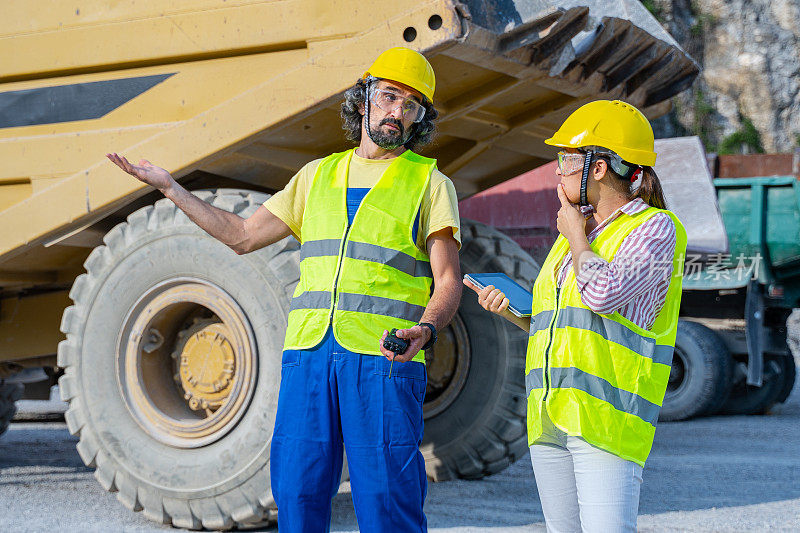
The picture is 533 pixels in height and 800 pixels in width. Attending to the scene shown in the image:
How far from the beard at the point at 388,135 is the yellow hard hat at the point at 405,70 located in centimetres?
12

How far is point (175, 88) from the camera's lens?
4156mm

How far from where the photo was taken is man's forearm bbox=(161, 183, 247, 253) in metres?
2.92

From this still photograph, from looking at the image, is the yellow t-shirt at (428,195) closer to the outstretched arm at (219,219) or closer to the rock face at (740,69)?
the outstretched arm at (219,219)

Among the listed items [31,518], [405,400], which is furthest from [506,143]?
[31,518]

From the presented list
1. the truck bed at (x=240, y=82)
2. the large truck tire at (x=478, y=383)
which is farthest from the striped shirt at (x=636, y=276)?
the large truck tire at (x=478, y=383)

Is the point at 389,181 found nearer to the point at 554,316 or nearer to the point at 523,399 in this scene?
the point at 554,316

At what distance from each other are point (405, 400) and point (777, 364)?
8135 mm

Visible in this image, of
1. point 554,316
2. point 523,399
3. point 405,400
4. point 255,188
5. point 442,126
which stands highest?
point 442,126

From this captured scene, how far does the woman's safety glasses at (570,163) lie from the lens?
90.9 inches

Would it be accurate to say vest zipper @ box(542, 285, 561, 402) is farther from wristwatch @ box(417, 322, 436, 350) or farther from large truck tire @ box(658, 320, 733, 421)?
large truck tire @ box(658, 320, 733, 421)

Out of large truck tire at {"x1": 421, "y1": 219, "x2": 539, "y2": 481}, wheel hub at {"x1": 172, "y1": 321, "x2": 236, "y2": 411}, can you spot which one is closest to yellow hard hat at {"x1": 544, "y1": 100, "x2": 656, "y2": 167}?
wheel hub at {"x1": 172, "y1": 321, "x2": 236, "y2": 411}

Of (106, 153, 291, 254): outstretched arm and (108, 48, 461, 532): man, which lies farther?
(106, 153, 291, 254): outstretched arm

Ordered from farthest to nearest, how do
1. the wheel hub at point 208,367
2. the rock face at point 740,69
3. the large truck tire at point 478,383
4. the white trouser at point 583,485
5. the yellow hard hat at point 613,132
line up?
the rock face at point 740,69 < the large truck tire at point 478,383 < the wheel hub at point 208,367 < the yellow hard hat at point 613,132 < the white trouser at point 583,485

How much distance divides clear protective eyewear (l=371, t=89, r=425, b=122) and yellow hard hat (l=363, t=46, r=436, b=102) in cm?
4
